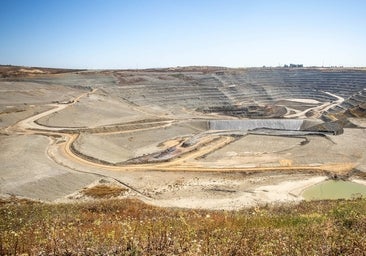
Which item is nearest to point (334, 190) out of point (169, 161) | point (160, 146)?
point (169, 161)

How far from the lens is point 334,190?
32.8 m

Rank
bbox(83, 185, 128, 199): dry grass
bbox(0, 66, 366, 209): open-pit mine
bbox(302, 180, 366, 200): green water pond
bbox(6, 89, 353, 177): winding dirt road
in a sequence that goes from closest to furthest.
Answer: bbox(83, 185, 128, 199): dry grass
bbox(302, 180, 366, 200): green water pond
bbox(0, 66, 366, 209): open-pit mine
bbox(6, 89, 353, 177): winding dirt road

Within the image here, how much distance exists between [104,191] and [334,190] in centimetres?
2002

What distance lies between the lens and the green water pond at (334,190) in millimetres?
31144

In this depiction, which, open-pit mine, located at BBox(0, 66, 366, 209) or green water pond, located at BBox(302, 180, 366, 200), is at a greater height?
open-pit mine, located at BBox(0, 66, 366, 209)

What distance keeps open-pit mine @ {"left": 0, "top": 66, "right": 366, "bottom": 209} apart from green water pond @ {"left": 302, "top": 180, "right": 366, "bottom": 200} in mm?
414

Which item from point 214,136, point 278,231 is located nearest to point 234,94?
point 214,136

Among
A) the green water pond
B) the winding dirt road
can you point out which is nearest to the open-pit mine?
the winding dirt road

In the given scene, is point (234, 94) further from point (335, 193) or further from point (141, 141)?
point (335, 193)

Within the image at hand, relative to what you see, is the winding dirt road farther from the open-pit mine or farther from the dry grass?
the dry grass

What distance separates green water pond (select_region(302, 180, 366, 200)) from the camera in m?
31.1

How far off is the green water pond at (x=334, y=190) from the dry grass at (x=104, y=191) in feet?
51.4

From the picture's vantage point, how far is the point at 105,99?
3305 inches

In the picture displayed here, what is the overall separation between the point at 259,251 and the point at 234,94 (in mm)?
105086
